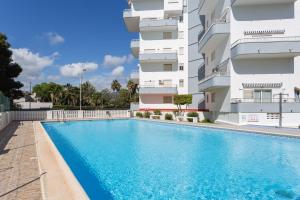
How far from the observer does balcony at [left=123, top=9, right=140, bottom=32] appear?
39.5 metres

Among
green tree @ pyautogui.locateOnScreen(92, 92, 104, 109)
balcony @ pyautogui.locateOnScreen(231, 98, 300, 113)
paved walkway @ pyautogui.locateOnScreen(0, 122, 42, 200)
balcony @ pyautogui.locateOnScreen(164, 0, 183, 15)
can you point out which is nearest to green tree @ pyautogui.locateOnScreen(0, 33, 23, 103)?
balcony @ pyautogui.locateOnScreen(164, 0, 183, 15)

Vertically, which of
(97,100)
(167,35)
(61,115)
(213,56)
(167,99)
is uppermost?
(167,35)

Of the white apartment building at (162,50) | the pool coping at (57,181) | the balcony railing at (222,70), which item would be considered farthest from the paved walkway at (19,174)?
the white apartment building at (162,50)

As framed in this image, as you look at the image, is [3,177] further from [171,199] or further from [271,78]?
[271,78]

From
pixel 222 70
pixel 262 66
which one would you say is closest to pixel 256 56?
pixel 262 66

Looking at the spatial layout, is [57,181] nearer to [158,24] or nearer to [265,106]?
[265,106]

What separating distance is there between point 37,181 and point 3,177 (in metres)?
1.01

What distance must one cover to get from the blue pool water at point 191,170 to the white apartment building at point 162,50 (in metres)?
24.3

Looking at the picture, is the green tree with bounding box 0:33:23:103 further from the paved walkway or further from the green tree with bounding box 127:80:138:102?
the green tree with bounding box 127:80:138:102

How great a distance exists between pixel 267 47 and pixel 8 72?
33.1 meters

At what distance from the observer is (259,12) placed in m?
23.1

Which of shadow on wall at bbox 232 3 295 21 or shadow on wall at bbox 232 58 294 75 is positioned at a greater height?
shadow on wall at bbox 232 3 295 21

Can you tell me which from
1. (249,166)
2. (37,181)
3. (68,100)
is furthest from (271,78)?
(68,100)

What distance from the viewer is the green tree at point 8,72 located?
33.1 meters
